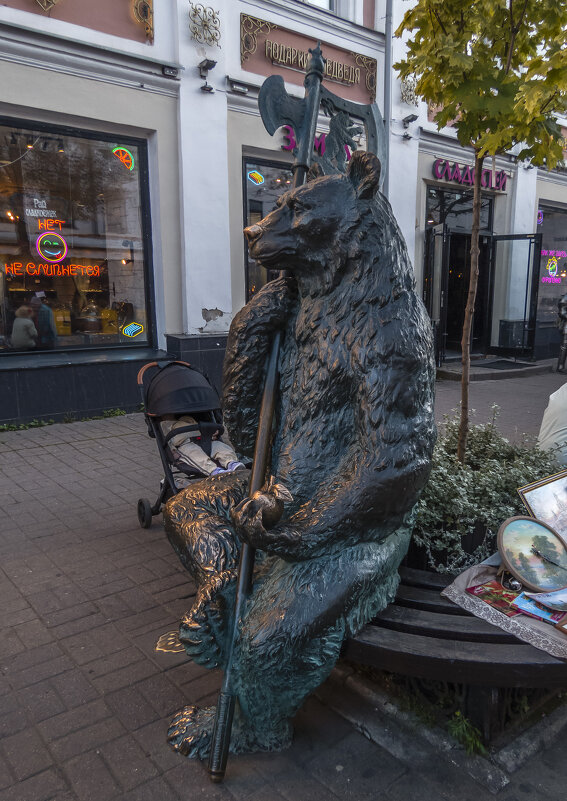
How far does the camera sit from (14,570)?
361 cm

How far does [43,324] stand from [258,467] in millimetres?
6424

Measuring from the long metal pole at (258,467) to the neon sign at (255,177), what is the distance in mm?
6985

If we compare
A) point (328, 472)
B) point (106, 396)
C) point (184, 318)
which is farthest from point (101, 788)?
point (184, 318)

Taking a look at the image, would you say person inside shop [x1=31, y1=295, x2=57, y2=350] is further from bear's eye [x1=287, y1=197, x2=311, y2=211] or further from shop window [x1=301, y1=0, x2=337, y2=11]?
bear's eye [x1=287, y1=197, x2=311, y2=211]

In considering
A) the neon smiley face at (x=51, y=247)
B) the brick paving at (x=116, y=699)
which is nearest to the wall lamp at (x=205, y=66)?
the neon smiley face at (x=51, y=247)

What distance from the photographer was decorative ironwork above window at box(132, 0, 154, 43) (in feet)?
24.3

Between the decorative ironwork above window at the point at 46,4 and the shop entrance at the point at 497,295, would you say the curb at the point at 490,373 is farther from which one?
the decorative ironwork above window at the point at 46,4

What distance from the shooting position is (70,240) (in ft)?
25.7

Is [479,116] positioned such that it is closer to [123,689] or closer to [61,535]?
[123,689]

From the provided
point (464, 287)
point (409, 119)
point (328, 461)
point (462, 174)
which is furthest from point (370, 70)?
point (328, 461)

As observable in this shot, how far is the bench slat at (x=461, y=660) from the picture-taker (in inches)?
75.1

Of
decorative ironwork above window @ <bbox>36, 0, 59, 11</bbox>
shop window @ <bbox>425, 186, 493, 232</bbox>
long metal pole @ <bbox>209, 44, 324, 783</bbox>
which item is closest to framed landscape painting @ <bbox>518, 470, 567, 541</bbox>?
long metal pole @ <bbox>209, 44, 324, 783</bbox>

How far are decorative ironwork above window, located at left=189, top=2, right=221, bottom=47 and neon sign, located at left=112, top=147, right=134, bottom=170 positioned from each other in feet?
5.56

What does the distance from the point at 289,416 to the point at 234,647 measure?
811 millimetres
